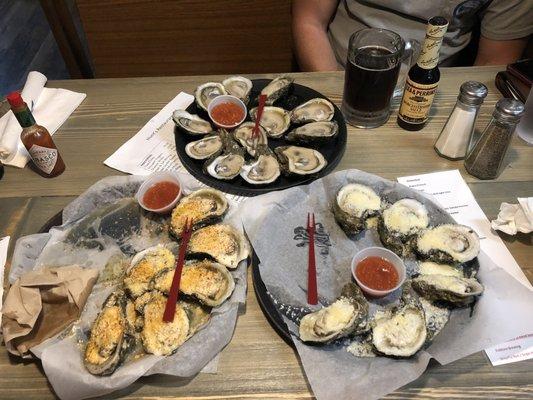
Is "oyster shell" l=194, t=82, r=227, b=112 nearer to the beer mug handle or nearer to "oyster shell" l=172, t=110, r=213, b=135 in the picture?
"oyster shell" l=172, t=110, r=213, b=135

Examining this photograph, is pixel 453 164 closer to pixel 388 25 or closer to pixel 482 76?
pixel 482 76

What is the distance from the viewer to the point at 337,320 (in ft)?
3.19

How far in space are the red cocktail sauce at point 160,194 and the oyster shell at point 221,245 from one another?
16cm

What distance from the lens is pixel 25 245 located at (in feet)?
3.69

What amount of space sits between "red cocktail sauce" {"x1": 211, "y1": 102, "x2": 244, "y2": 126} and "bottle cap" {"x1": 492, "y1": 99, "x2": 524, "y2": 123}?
794 millimetres

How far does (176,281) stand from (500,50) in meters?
1.56

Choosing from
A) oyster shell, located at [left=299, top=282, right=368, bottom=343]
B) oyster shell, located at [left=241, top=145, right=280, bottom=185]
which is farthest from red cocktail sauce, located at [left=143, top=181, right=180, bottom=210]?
oyster shell, located at [left=299, top=282, right=368, bottom=343]

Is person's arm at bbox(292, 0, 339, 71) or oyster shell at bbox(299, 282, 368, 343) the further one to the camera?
person's arm at bbox(292, 0, 339, 71)

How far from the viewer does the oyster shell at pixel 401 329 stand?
3.07 ft

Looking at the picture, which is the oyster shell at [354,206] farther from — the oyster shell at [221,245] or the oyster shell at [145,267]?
the oyster shell at [145,267]

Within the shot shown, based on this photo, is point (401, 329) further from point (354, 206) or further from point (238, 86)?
point (238, 86)

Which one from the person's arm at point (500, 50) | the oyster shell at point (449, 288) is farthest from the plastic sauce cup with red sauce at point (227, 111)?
the person's arm at point (500, 50)

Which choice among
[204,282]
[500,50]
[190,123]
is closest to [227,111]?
[190,123]

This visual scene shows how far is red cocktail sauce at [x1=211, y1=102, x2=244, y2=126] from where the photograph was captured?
4.91 feet
